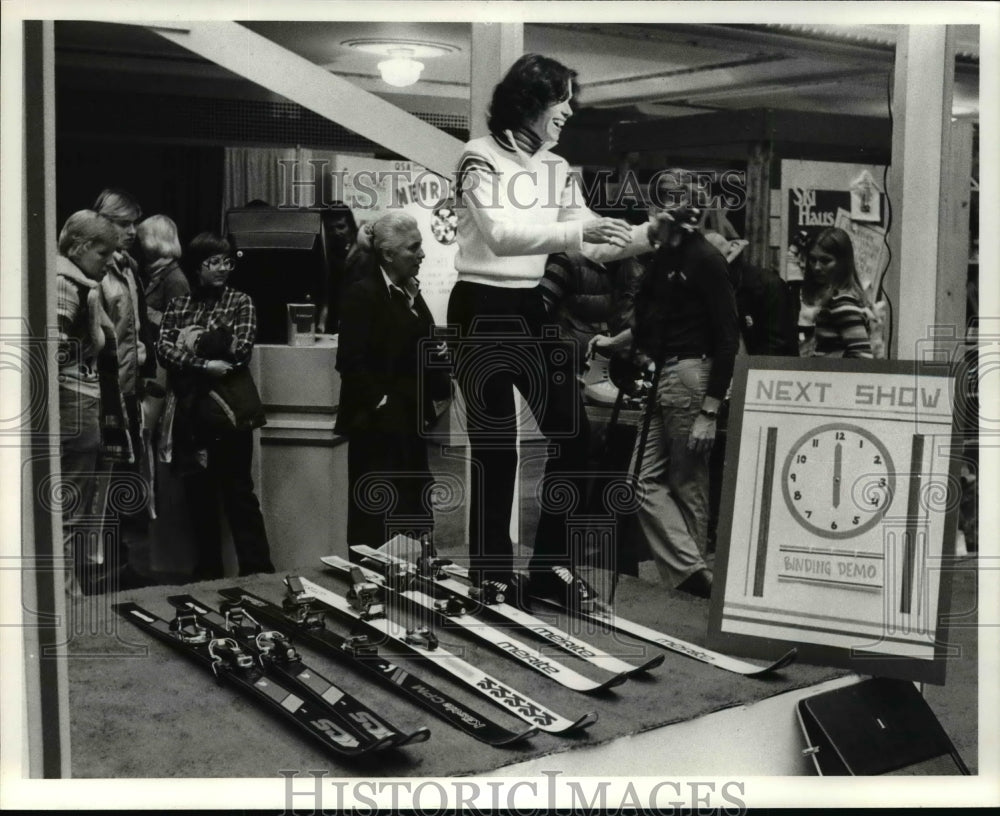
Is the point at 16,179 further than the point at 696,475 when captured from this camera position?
No

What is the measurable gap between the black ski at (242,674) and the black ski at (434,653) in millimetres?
257

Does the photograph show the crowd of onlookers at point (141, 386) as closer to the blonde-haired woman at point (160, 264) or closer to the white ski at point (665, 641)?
the blonde-haired woman at point (160, 264)

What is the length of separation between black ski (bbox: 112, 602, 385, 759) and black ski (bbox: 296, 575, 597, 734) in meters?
0.26

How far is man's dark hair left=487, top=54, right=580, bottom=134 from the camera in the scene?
2715 millimetres

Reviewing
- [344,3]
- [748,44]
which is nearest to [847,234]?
[748,44]

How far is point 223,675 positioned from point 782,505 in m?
1.32

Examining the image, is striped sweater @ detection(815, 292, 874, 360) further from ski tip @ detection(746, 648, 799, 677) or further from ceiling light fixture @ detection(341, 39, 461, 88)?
ceiling light fixture @ detection(341, 39, 461, 88)

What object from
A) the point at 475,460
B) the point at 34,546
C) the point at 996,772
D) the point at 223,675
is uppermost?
the point at 475,460

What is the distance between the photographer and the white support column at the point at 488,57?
269 cm

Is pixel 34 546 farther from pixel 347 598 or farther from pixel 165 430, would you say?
pixel 347 598

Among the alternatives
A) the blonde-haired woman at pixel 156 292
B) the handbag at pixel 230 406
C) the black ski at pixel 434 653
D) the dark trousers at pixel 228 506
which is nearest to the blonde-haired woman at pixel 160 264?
the blonde-haired woman at pixel 156 292

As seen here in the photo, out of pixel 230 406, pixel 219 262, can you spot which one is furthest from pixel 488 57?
pixel 230 406

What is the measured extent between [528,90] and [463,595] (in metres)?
1.19

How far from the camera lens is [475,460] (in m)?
2.81
